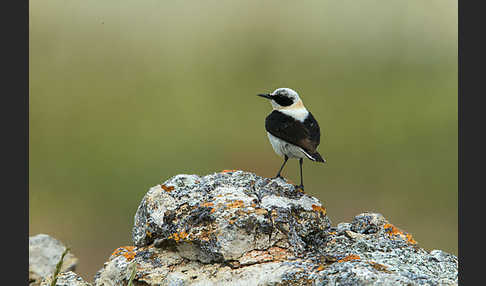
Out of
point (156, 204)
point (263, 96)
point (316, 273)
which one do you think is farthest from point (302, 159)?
point (316, 273)

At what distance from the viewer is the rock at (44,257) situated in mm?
8594

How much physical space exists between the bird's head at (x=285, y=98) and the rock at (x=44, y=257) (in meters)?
4.55

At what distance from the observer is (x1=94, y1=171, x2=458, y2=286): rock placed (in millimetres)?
4769

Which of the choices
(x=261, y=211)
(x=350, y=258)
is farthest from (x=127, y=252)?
(x=350, y=258)

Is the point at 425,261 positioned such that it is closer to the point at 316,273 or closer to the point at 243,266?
the point at 316,273

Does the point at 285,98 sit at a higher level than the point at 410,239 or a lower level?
higher

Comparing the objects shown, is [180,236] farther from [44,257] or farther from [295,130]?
[44,257]

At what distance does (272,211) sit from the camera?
212 inches

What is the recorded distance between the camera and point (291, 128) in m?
7.32

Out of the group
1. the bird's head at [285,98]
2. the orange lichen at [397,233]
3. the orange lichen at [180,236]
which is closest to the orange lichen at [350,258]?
the orange lichen at [397,233]

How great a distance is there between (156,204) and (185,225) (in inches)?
27.7

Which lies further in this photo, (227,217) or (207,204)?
(207,204)

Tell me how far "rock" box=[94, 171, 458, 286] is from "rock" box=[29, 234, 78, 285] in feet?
10.8

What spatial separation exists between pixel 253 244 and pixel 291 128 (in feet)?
8.33
